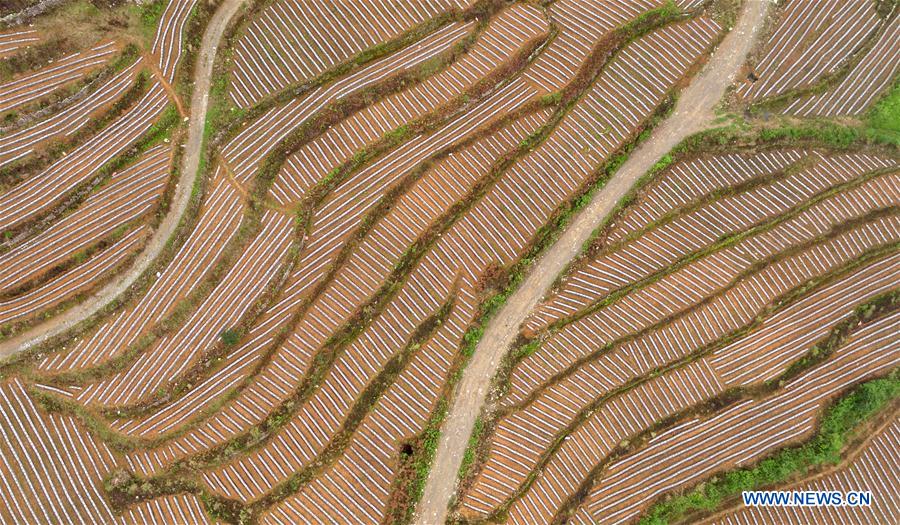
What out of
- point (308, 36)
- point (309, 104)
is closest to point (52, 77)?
point (309, 104)

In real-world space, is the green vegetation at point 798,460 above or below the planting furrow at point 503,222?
below

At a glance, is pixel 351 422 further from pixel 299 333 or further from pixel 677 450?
pixel 677 450

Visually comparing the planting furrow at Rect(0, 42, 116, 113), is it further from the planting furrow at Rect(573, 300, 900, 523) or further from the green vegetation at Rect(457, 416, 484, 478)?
the planting furrow at Rect(573, 300, 900, 523)

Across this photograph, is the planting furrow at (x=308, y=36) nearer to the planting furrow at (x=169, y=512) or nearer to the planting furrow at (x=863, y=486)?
the planting furrow at (x=169, y=512)

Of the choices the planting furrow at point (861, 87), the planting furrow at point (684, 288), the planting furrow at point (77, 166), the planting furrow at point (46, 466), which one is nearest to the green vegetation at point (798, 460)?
the planting furrow at point (684, 288)

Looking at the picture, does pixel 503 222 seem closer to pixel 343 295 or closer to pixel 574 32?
pixel 343 295

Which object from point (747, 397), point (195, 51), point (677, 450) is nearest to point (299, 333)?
point (195, 51)
